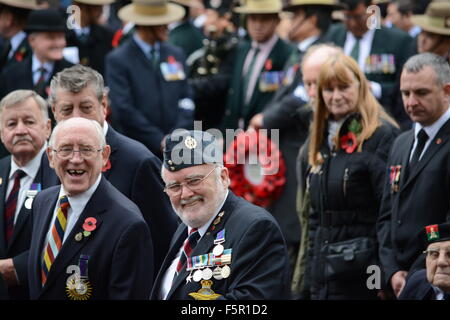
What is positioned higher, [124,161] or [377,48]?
[377,48]

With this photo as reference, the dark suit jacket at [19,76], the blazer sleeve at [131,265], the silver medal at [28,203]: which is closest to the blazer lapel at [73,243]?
the blazer sleeve at [131,265]

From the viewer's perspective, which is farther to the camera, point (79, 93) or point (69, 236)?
point (79, 93)

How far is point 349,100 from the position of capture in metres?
8.66

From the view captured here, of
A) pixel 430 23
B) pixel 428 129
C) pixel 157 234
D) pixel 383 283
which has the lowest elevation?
pixel 383 283

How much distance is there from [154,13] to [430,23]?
10.9 ft

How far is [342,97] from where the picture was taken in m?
8.66

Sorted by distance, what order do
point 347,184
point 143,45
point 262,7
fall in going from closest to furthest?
point 347,184 < point 143,45 < point 262,7

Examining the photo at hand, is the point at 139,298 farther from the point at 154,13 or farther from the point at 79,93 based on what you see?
the point at 154,13

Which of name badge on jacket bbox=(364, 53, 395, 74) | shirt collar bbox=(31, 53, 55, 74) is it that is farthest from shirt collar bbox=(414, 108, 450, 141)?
shirt collar bbox=(31, 53, 55, 74)

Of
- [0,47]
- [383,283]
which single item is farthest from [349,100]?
[0,47]

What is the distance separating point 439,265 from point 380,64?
14.5 feet

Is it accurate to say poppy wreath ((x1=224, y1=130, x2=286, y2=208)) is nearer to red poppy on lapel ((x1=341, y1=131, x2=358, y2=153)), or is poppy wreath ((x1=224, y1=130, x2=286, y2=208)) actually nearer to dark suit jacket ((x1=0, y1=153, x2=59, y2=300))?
red poppy on lapel ((x1=341, y1=131, x2=358, y2=153))

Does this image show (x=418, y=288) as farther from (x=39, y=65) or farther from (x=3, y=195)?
(x=39, y=65)

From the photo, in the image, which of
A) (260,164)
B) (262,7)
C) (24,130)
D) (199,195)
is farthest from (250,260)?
(262,7)
